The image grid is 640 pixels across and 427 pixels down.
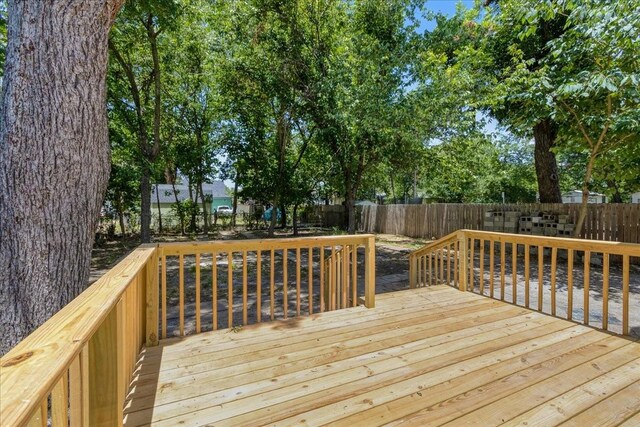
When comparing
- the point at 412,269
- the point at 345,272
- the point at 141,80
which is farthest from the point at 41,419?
A: the point at 141,80

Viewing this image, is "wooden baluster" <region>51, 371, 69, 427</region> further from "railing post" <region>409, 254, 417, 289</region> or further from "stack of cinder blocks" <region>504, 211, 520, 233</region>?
"stack of cinder blocks" <region>504, 211, 520, 233</region>

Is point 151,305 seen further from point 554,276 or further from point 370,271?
point 554,276

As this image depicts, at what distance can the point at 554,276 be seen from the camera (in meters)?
3.01

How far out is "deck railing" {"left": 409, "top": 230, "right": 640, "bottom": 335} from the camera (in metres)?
2.76

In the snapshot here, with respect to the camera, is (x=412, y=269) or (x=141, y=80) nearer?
(x=412, y=269)

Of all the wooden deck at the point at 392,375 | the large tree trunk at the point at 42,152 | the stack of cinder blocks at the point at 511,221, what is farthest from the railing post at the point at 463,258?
the stack of cinder blocks at the point at 511,221

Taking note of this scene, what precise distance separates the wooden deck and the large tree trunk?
2.67 ft

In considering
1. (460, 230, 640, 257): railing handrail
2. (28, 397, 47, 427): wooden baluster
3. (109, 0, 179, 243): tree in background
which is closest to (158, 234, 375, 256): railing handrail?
(460, 230, 640, 257): railing handrail

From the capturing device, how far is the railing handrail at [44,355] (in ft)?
1.93

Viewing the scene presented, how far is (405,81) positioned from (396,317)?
251 inches

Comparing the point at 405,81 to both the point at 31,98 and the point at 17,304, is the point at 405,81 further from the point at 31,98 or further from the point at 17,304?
the point at 17,304

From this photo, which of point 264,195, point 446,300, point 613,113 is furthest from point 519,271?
point 264,195

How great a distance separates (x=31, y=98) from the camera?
1.97m

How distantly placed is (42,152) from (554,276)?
160 inches
